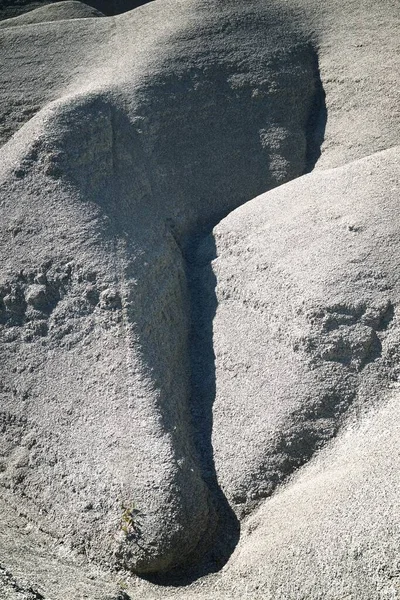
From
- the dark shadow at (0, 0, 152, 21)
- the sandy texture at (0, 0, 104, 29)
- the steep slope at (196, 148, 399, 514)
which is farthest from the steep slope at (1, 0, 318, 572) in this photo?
the dark shadow at (0, 0, 152, 21)

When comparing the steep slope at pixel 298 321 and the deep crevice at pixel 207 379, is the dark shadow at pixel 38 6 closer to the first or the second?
the deep crevice at pixel 207 379

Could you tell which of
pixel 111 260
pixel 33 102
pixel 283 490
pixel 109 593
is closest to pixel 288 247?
pixel 111 260

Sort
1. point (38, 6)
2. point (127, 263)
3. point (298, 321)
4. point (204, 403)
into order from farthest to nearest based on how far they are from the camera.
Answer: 1. point (38, 6)
2. point (127, 263)
3. point (204, 403)
4. point (298, 321)

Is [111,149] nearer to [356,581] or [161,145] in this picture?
[161,145]

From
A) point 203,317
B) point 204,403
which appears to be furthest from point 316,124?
point 204,403

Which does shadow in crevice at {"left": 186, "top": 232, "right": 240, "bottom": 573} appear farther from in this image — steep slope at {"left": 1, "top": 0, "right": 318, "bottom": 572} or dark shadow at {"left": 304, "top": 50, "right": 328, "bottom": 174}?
dark shadow at {"left": 304, "top": 50, "right": 328, "bottom": 174}

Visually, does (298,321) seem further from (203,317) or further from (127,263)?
(127,263)
